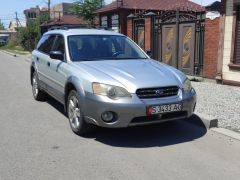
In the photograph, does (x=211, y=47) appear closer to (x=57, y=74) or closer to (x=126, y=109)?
(x=57, y=74)

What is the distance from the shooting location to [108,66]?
5.91 meters

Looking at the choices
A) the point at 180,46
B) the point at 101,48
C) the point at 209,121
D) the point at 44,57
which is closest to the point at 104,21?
the point at 180,46

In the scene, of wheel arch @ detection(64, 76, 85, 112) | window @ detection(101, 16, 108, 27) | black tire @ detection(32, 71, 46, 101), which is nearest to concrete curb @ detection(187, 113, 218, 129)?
wheel arch @ detection(64, 76, 85, 112)

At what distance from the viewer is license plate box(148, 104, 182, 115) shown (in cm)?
519

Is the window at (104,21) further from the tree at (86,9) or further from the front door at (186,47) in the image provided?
the front door at (186,47)

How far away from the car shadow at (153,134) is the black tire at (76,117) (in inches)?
6.4

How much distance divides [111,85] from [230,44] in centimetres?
656

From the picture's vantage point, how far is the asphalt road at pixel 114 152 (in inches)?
171

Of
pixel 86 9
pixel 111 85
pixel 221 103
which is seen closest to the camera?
pixel 111 85

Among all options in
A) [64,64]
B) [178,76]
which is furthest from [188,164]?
[64,64]

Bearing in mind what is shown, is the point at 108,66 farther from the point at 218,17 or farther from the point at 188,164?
the point at 218,17

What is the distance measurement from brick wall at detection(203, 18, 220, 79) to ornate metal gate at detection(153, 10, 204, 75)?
60 cm

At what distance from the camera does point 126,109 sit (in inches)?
201

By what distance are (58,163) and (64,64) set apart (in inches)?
88.3
